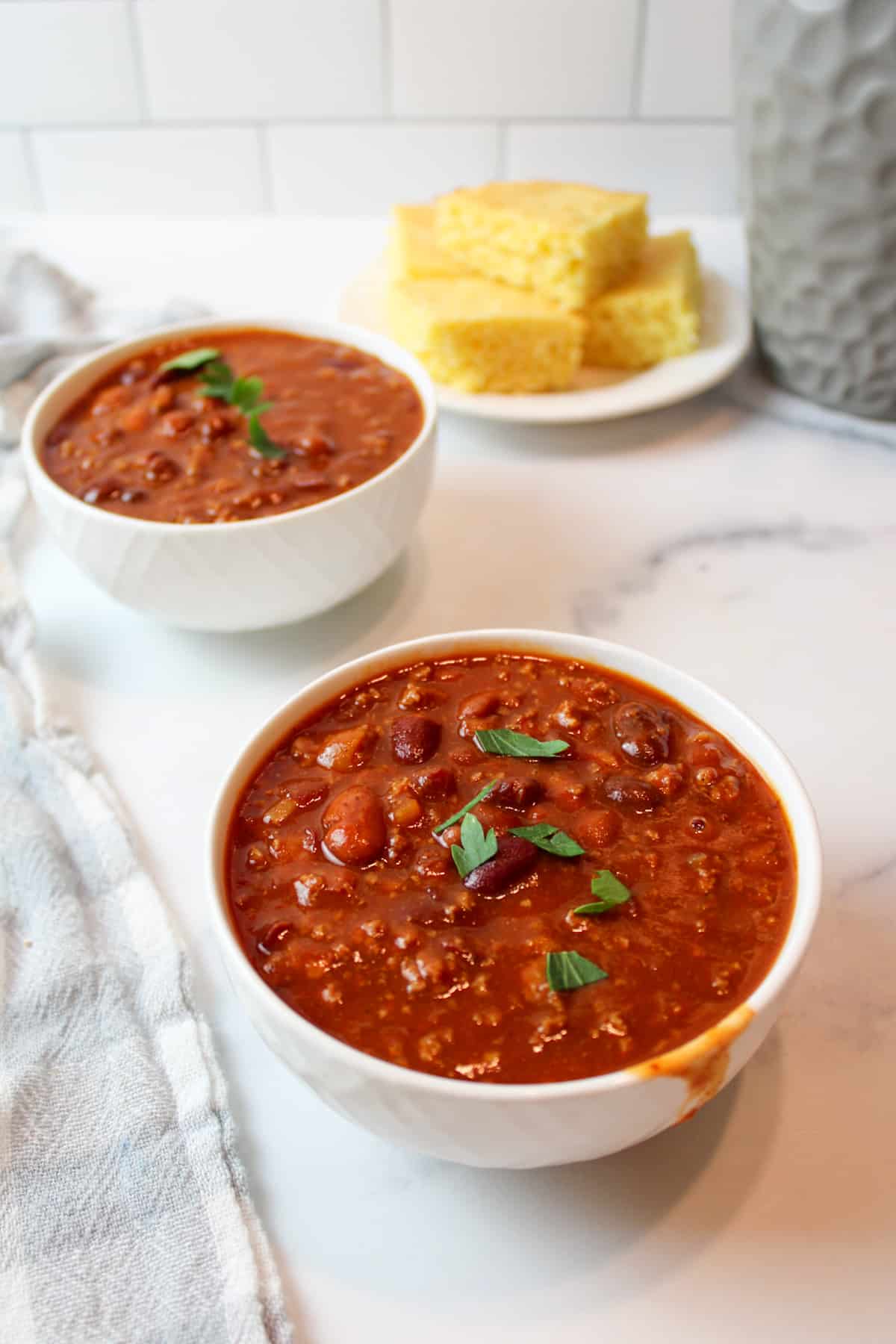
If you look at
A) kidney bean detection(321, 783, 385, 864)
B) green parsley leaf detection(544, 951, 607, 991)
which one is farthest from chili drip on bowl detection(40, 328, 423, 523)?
green parsley leaf detection(544, 951, 607, 991)

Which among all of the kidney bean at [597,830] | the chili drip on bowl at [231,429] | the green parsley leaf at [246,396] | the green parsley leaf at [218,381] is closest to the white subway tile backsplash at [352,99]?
the chili drip on bowl at [231,429]

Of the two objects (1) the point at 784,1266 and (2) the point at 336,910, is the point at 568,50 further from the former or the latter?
(1) the point at 784,1266

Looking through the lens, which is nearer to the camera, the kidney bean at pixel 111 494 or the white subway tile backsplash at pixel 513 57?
the kidney bean at pixel 111 494

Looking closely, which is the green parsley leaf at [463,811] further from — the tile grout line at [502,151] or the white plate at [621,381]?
the tile grout line at [502,151]

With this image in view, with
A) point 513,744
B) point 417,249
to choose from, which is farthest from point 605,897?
point 417,249

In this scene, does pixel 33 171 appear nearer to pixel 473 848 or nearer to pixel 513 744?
pixel 513 744

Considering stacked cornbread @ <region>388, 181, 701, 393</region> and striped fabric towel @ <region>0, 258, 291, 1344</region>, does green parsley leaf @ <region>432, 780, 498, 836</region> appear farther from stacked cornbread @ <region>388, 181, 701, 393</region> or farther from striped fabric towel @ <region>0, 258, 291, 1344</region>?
stacked cornbread @ <region>388, 181, 701, 393</region>

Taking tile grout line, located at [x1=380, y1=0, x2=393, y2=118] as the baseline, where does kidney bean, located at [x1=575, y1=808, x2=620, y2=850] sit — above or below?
below
